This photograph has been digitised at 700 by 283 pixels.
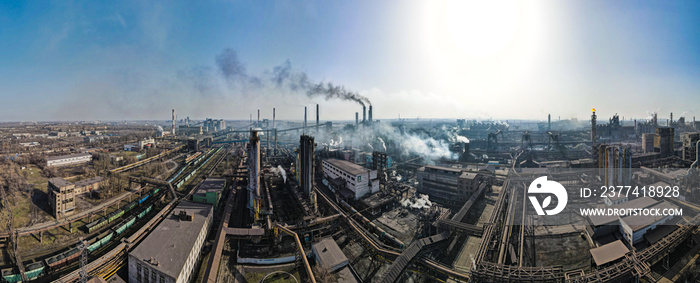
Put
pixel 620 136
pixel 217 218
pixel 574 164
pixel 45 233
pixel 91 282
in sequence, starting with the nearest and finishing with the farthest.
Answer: pixel 91 282 → pixel 45 233 → pixel 217 218 → pixel 574 164 → pixel 620 136

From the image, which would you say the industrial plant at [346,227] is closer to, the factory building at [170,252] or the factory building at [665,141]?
the factory building at [170,252]

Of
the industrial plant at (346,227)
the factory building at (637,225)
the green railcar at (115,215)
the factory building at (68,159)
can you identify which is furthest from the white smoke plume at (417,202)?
the factory building at (68,159)

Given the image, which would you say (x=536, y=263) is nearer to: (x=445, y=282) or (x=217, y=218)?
(x=445, y=282)

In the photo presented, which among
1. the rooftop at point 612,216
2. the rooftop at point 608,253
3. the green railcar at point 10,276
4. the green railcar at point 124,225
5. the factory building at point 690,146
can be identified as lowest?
the green railcar at point 10,276

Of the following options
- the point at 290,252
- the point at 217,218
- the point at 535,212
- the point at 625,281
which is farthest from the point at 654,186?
the point at 217,218

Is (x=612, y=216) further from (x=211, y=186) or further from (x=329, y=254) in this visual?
(x=211, y=186)

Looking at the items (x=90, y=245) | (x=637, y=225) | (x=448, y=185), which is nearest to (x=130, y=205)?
(x=90, y=245)

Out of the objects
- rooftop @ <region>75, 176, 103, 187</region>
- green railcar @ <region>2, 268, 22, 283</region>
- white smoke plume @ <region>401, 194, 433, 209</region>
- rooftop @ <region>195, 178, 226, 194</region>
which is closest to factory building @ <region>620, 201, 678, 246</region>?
white smoke plume @ <region>401, 194, 433, 209</region>

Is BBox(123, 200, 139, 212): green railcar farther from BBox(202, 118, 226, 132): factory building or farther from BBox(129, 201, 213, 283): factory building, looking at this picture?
BBox(202, 118, 226, 132): factory building
